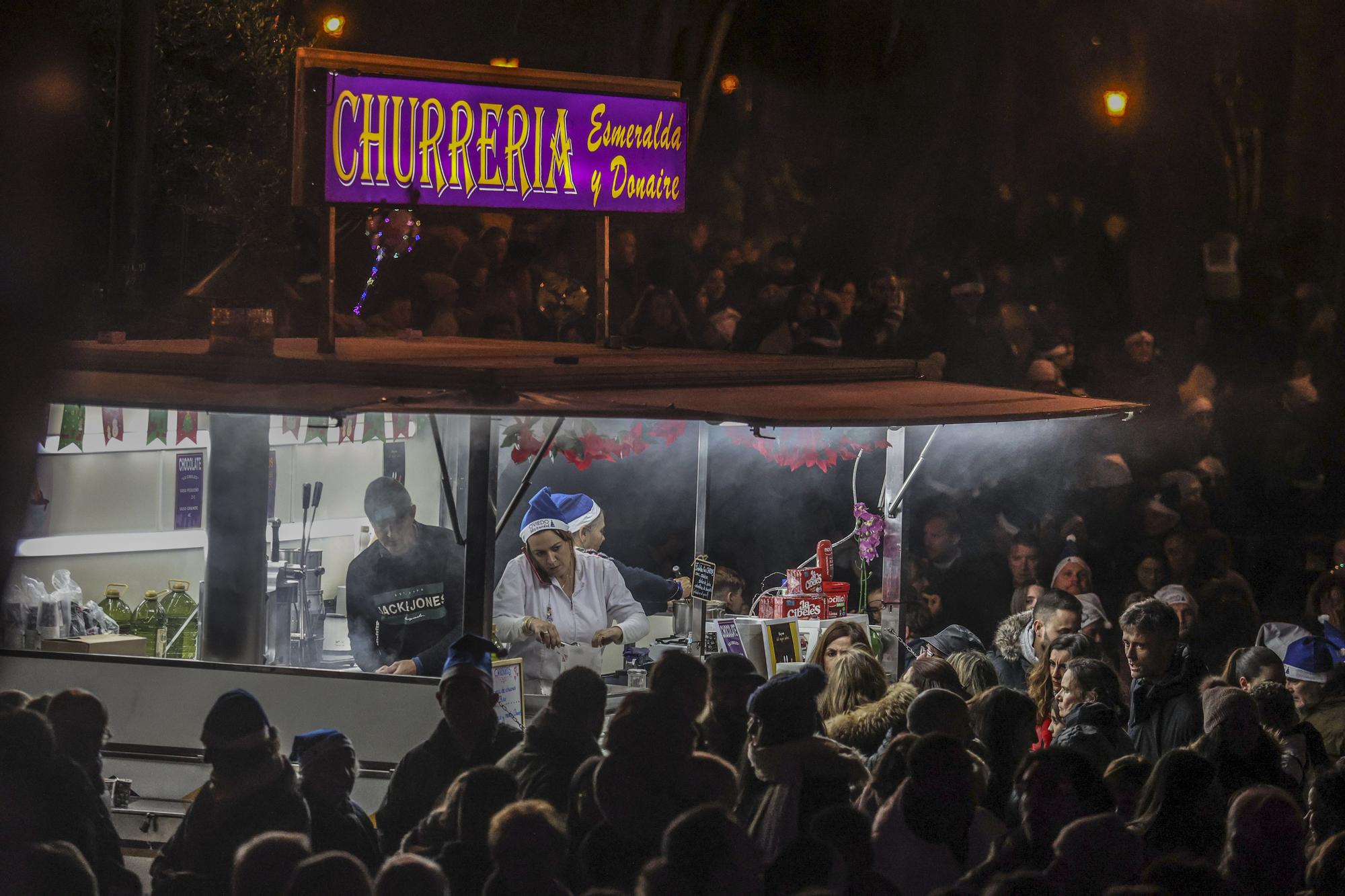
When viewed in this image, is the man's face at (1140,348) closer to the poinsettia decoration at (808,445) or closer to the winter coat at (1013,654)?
the poinsettia decoration at (808,445)

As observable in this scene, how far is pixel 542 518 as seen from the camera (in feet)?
21.5

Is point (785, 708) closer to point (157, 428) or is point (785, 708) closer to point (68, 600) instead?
point (157, 428)

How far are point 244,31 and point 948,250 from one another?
679 centimetres

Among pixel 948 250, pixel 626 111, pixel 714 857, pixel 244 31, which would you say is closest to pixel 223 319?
pixel 626 111

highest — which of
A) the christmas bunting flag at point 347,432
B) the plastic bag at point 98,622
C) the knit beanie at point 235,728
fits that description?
the christmas bunting flag at point 347,432

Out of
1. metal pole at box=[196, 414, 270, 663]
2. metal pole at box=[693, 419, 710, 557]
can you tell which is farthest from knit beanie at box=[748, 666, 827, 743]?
metal pole at box=[693, 419, 710, 557]

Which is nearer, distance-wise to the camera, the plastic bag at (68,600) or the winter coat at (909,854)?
the winter coat at (909,854)

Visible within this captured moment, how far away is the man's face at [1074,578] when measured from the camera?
26.5 feet

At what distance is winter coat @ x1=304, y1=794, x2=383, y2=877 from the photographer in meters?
3.79

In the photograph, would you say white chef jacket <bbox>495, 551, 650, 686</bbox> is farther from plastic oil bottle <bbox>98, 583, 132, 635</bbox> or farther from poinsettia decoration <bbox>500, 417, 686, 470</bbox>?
plastic oil bottle <bbox>98, 583, 132, 635</bbox>

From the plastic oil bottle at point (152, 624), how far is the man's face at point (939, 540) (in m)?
3.82

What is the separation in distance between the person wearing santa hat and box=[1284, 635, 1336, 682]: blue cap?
2.78 m

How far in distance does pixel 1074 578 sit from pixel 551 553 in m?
3.30

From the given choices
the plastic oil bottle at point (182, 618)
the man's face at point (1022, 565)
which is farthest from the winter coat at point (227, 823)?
the man's face at point (1022, 565)
